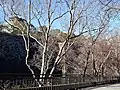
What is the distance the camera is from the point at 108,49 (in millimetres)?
34594

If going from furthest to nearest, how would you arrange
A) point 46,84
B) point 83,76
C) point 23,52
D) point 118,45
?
point 118,45 → point 23,52 → point 83,76 → point 46,84

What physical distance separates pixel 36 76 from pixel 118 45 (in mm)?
20345

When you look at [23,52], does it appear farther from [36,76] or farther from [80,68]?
[36,76]

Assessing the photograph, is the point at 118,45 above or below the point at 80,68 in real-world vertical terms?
above

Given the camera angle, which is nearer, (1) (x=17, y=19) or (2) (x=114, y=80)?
(1) (x=17, y=19)

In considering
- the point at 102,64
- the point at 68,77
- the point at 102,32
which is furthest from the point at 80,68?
the point at 68,77

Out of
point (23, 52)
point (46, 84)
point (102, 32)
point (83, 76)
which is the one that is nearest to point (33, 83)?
point (46, 84)

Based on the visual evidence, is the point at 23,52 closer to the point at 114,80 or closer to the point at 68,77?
the point at 68,77

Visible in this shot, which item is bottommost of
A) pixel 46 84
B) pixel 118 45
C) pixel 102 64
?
pixel 46 84

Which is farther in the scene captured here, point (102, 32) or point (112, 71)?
point (112, 71)

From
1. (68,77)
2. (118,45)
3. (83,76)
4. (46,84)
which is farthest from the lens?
(118,45)

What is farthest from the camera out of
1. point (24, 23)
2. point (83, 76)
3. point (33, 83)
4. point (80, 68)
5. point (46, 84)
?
point (80, 68)

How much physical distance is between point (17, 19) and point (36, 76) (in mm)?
5660

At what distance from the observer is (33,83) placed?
16.3m
